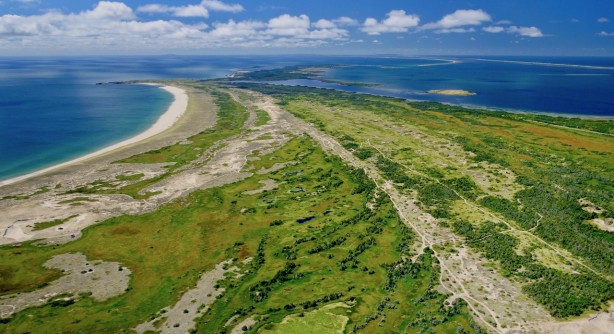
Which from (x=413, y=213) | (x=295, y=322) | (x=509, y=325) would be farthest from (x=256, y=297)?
(x=413, y=213)

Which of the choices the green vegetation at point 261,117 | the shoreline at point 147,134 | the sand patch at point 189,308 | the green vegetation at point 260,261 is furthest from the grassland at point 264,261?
the green vegetation at point 261,117

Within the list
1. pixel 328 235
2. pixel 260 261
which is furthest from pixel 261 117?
pixel 260 261

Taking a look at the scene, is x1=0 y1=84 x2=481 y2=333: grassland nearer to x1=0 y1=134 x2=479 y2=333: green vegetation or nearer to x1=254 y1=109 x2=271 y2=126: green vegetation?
x1=0 y1=134 x2=479 y2=333: green vegetation

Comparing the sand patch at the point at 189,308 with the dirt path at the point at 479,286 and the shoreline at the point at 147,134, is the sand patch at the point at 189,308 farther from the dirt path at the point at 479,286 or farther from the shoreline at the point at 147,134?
the shoreline at the point at 147,134

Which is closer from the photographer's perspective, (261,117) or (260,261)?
(260,261)

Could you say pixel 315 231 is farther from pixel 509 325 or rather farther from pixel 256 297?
pixel 509 325

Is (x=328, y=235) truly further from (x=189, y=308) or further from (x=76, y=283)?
(x=76, y=283)
